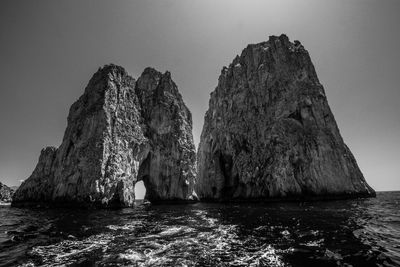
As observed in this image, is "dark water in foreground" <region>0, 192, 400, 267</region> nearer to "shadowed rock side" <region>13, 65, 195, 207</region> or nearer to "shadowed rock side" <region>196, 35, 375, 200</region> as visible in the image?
"shadowed rock side" <region>13, 65, 195, 207</region>

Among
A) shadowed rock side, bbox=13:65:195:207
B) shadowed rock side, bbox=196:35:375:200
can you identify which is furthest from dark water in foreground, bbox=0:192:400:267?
shadowed rock side, bbox=196:35:375:200

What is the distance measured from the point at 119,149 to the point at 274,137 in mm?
40669

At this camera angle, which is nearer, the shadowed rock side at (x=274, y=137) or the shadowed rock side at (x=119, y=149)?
the shadowed rock side at (x=119, y=149)

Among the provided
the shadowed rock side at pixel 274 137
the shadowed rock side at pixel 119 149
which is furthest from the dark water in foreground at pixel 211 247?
the shadowed rock side at pixel 274 137

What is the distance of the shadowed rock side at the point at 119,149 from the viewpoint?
125ft

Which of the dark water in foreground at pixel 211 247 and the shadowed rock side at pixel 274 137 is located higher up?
the shadowed rock side at pixel 274 137

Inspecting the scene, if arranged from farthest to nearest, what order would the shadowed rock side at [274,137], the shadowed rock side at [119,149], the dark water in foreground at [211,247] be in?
the shadowed rock side at [274,137], the shadowed rock side at [119,149], the dark water in foreground at [211,247]

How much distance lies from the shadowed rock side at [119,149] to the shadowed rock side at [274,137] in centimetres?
1424

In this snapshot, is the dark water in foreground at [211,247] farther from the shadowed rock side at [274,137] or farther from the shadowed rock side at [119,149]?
the shadowed rock side at [274,137]

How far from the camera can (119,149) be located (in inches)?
1747

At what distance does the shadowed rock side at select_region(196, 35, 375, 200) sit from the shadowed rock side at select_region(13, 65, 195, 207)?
14245mm

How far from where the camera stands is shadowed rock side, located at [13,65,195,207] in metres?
38.2

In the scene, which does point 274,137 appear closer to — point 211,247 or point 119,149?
point 119,149

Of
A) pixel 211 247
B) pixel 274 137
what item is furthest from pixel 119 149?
pixel 274 137
